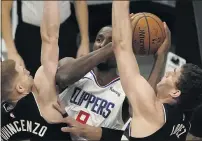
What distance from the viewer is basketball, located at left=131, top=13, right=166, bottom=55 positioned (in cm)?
148

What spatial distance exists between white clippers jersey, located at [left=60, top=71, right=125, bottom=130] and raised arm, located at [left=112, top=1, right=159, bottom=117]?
0.30 m

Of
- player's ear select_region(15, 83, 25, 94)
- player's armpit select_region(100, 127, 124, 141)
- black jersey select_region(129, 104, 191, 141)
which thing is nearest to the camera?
black jersey select_region(129, 104, 191, 141)

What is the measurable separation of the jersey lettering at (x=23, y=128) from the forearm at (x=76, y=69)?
15 centimetres

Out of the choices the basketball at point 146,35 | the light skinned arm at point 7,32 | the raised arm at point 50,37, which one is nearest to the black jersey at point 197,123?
the basketball at point 146,35

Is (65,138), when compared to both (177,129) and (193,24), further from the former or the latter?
(193,24)

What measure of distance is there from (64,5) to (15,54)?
377mm

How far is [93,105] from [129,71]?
38 centimetres

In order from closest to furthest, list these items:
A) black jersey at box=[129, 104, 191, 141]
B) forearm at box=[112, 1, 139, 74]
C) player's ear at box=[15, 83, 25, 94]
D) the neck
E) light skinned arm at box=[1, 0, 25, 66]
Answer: forearm at box=[112, 1, 139, 74], black jersey at box=[129, 104, 191, 141], player's ear at box=[15, 83, 25, 94], the neck, light skinned arm at box=[1, 0, 25, 66]

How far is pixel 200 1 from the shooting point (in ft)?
6.50

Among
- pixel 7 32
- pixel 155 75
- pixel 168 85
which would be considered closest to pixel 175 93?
pixel 168 85

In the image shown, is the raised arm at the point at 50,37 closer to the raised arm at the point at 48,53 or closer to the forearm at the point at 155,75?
the raised arm at the point at 48,53

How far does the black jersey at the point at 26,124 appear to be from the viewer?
148cm

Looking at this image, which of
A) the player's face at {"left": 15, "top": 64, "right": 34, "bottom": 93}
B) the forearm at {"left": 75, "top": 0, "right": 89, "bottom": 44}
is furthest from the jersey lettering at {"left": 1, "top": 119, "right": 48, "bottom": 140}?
→ the forearm at {"left": 75, "top": 0, "right": 89, "bottom": 44}

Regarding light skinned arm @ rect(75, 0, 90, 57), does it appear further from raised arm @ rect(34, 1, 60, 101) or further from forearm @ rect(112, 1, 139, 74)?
forearm @ rect(112, 1, 139, 74)
